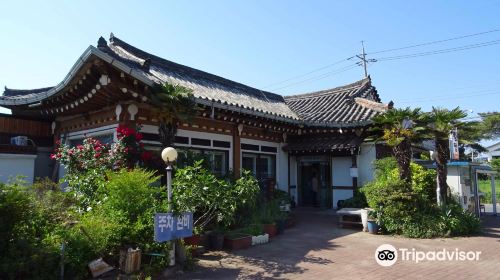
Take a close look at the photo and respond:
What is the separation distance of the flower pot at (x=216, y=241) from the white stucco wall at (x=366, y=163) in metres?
7.74

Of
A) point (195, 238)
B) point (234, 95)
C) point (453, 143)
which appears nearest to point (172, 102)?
point (195, 238)

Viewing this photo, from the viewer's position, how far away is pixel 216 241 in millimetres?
8141

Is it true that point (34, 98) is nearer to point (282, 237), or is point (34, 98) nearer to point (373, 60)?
point (282, 237)

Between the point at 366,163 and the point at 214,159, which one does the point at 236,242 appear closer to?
the point at 214,159

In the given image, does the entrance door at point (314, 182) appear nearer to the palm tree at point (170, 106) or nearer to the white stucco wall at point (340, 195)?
the white stucco wall at point (340, 195)

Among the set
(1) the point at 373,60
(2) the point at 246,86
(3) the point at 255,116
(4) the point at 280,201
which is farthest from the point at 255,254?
(1) the point at 373,60

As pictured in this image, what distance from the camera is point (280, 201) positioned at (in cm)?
1184

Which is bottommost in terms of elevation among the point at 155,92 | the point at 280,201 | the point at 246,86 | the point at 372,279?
the point at 372,279

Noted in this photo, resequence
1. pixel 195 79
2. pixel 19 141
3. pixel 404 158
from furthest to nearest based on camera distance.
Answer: pixel 195 79 → pixel 19 141 → pixel 404 158

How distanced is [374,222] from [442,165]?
2794 mm

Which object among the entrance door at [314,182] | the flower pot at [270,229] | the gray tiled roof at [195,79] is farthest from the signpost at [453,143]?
the flower pot at [270,229]

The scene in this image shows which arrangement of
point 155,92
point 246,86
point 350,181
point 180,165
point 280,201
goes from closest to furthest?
point 155,92 < point 180,165 < point 280,201 < point 350,181 < point 246,86

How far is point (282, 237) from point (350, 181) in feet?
18.2

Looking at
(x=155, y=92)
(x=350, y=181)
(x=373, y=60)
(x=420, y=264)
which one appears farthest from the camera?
(x=373, y=60)
